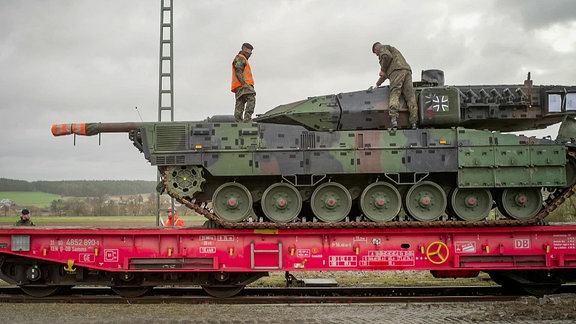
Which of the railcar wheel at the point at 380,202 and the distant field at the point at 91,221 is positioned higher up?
the railcar wheel at the point at 380,202

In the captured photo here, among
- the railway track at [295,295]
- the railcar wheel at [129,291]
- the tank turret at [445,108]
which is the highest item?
the tank turret at [445,108]

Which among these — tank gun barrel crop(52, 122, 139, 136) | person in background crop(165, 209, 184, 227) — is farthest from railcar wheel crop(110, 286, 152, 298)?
tank gun barrel crop(52, 122, 139, 136)

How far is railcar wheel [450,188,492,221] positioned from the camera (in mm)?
13484

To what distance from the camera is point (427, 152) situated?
43.7 feet

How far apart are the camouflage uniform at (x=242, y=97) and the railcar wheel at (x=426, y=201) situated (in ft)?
15.4

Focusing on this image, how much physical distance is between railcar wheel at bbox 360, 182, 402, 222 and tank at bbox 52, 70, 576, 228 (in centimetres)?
3

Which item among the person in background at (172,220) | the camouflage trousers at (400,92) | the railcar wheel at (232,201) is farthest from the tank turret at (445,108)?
the person in background at (172,220)

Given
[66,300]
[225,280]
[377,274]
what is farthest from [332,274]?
[66,300]

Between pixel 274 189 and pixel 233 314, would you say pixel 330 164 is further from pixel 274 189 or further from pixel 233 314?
pixel 233 314

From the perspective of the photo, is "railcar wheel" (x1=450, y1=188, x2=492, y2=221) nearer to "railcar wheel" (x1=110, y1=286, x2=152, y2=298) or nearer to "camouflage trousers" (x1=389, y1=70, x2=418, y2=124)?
"camouflage trousers" (x1=389, y1=70, x2=418, y2=124)

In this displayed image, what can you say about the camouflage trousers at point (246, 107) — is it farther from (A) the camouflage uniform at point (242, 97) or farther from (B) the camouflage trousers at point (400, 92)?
(B) the camouflage trousers at point (400, 92)

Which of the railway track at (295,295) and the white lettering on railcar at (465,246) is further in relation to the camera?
the white lettering on railcar at (465,246)

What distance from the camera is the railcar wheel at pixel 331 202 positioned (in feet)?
43.8

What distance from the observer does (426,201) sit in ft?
43.5
